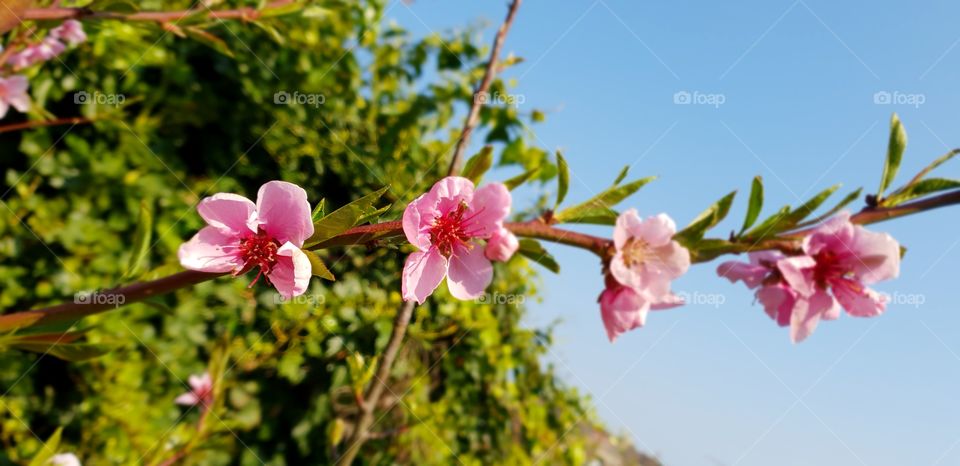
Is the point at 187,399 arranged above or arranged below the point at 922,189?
below

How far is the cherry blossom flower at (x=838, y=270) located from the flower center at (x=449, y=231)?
44cm

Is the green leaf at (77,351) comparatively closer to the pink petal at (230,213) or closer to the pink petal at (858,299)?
the pink petal at (230,213)

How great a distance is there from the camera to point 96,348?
76 cm

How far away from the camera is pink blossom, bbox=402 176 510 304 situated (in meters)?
0.67

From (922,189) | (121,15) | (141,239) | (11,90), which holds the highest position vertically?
(922,189)

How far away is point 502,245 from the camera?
707 millimetres

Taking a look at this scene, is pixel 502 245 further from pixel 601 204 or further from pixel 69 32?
pixel 69 32

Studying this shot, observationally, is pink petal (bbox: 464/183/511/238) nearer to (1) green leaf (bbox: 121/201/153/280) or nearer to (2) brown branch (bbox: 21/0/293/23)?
(1) green leaf (bbox: 121/201/153/280)

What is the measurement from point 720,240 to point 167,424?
2.06m

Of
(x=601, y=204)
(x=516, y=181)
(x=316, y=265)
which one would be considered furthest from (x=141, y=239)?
(x=601, y=204)

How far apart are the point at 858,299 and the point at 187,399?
6.64 feet

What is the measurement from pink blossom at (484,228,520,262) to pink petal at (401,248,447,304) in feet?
0.19

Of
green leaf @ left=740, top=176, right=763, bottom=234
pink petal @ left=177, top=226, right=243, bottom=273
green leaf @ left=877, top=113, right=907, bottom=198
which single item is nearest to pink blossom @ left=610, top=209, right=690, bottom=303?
green leaf @ left=740, top=176, right=763, bottom=234

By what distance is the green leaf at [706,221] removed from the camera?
0.76 meters
